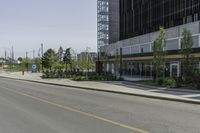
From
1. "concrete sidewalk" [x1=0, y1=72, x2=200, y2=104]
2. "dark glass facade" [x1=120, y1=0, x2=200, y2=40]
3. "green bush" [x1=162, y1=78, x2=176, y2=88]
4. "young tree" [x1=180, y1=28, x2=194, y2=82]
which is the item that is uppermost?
"dark glass facade" [x1=120, y1=0, x2=200, y2=40]

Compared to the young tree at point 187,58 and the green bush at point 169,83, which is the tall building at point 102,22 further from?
the green bush at point 169,83

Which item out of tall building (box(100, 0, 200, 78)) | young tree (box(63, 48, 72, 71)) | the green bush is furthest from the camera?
young tree (box(63, 48, 72, 71))

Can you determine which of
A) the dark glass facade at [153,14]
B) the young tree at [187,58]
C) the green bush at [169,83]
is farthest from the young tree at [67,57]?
the green bush at [169,83]

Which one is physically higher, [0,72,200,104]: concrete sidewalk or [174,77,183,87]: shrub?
[174,77,183,87]: shrub

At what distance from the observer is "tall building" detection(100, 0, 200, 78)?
5228 centimetres

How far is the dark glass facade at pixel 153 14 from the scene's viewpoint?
209ft

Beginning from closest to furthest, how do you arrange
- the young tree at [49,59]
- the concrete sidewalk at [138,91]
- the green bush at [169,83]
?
the concrete sidewalk at [138,91], the green bush at [169,83], the young tree at [49,59]

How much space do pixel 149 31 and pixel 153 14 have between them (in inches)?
139

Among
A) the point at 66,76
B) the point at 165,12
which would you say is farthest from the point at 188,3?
the point at 66,76

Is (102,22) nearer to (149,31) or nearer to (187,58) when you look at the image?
(149,31)

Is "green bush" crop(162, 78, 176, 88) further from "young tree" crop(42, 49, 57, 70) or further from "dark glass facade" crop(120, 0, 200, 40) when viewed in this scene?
"young tree" crop(42, 49, 57, 70)

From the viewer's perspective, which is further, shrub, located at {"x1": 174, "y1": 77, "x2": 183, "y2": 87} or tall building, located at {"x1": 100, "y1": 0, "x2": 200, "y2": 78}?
tall building, located at {"x1": 100, "y1": 0, "x2": 200, "y2": 78}

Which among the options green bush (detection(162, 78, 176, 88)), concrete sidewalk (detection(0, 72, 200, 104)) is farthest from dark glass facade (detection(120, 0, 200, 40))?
concrete sidewalk (detection(0, 72, 200, 104))

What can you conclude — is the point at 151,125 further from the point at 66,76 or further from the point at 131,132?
the point at 66,76
